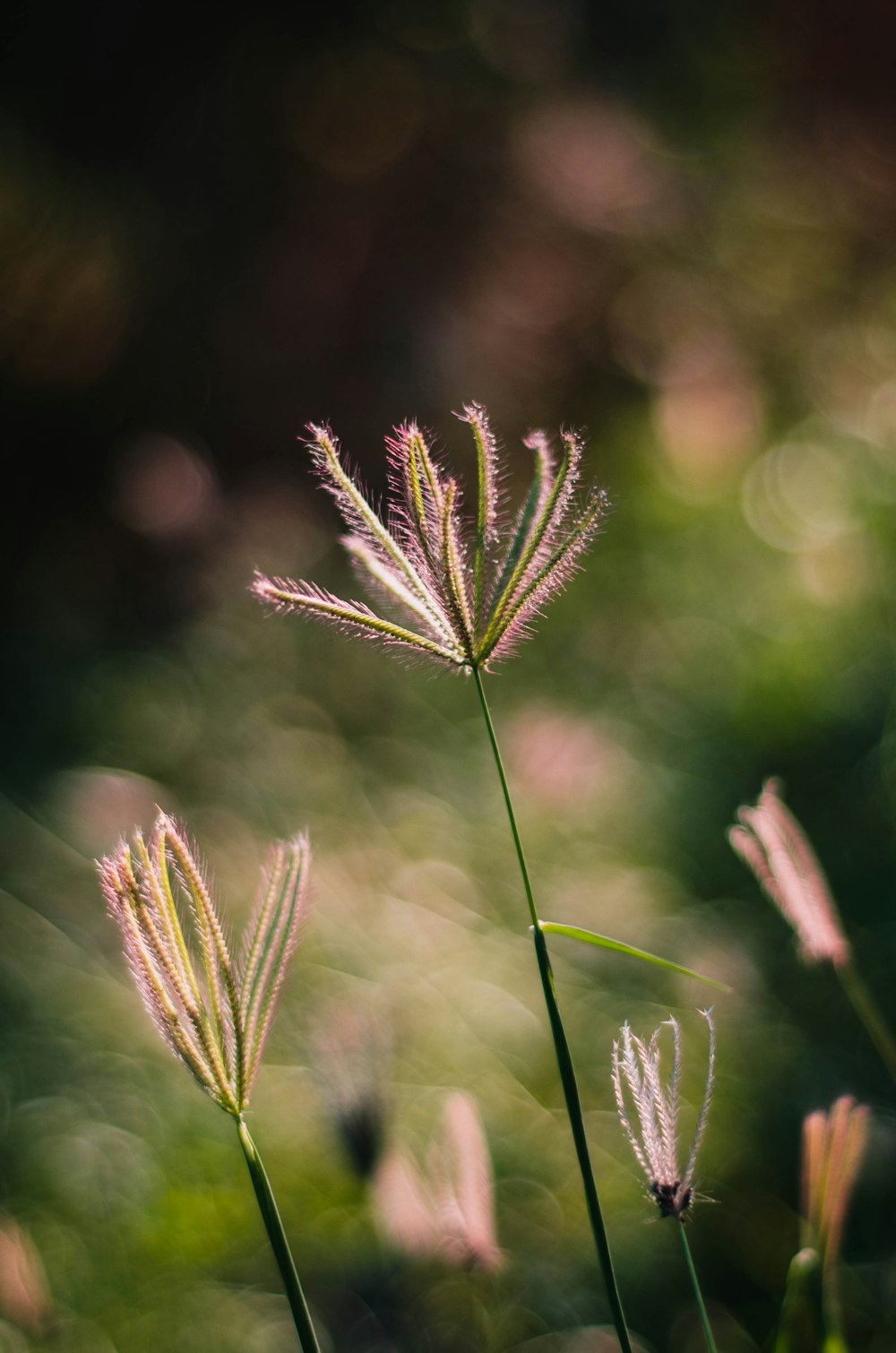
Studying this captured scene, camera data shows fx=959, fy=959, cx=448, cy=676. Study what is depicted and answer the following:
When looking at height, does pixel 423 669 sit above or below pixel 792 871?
above

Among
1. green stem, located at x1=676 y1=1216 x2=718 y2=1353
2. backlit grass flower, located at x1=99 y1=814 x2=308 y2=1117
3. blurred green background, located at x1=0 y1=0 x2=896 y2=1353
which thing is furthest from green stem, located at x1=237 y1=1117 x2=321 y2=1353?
blurred green background, located at x1=0 y1=0 x2=896 y2=1353

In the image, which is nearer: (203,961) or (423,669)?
(203,961)

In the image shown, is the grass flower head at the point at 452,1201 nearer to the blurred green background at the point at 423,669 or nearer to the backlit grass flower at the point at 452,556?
the blurred green background at the point at 423,669

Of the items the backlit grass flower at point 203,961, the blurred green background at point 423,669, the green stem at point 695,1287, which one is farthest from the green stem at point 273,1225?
the blurred green background at point 423,669

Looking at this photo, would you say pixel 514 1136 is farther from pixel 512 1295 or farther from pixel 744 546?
pixel 744 546

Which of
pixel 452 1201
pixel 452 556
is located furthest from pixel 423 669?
pixel 452 556

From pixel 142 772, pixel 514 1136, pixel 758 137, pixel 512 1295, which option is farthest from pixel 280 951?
pixel 758 137

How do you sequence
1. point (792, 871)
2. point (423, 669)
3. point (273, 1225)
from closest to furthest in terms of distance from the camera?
1. point (273, 1225)
2. point (792, 871)
3. point (423, 669)

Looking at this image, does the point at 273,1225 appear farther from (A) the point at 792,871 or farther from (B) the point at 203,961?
(A) the point at 792,871
